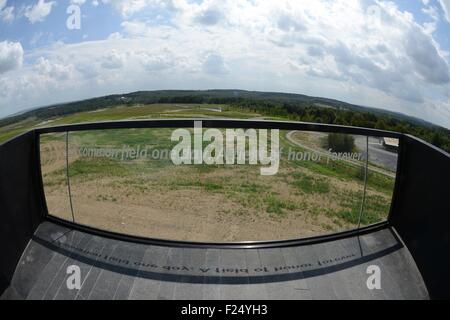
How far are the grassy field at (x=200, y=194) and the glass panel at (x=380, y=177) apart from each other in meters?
0.03

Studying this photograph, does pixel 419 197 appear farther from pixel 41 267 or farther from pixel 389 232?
pixel 41 267

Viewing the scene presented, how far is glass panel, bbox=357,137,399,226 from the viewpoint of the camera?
12.0ft

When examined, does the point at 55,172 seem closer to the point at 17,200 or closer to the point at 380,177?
the point at 17,200

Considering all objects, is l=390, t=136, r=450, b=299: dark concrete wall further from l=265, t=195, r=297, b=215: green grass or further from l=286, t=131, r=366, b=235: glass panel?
l=265, t=195, r=297, b=215: green grass

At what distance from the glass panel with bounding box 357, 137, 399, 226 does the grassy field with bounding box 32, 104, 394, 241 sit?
0.03 metres

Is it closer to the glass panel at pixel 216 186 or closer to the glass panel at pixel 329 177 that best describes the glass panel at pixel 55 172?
the glass panel at pixel 216 186

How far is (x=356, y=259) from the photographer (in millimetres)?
3074

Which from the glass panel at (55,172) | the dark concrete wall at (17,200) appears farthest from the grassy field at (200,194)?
the dark concrete wall at (17,200)

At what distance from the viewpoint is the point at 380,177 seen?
5.72 metres

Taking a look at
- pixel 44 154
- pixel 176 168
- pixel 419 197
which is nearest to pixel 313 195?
pixel 176 168

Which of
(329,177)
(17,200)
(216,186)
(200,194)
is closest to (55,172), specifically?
(17,200)

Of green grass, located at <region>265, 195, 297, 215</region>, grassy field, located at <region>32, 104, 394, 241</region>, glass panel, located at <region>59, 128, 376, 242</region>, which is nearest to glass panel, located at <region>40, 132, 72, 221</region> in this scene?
grassy field, located at <region>32, 104, 394, 241</region>

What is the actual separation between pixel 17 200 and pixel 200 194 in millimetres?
4392

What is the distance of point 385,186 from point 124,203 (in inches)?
203
